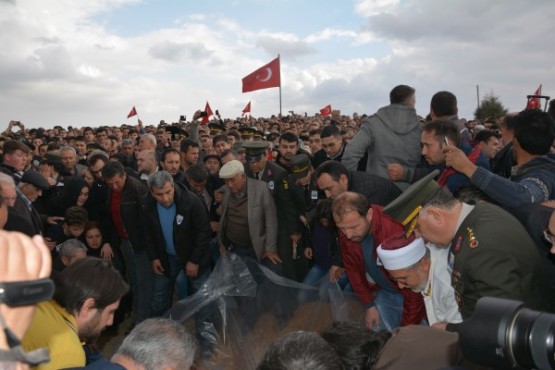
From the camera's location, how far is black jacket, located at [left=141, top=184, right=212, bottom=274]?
15.6ft

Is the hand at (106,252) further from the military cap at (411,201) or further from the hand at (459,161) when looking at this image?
the hand at (459,161)

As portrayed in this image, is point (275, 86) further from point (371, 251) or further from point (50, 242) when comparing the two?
point (371, 251)

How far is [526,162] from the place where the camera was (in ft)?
10.5

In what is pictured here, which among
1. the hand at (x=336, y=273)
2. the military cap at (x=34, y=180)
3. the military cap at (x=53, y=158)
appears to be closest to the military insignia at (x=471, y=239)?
the hand at (x=336, y=273)

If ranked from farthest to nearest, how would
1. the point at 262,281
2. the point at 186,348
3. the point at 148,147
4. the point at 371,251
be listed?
the point at 148,147 < the point at 262,281 < the point at 371,251 < the point at 186,348

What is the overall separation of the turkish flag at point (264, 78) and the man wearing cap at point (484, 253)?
386 inches

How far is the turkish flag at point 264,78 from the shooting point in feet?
39.4

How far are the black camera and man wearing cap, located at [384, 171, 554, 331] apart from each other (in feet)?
2.82

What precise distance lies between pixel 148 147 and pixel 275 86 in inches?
234

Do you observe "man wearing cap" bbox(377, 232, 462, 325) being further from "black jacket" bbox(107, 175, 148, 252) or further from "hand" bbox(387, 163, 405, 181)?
"black jacket" bbox(107, 175, 148, 252)

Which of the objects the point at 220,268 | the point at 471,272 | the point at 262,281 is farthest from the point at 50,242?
the point at 471,272

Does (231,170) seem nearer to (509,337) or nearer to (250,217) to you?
(250,217)

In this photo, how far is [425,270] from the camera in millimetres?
2877

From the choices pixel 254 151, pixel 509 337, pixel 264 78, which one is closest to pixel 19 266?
pixel 509 337
